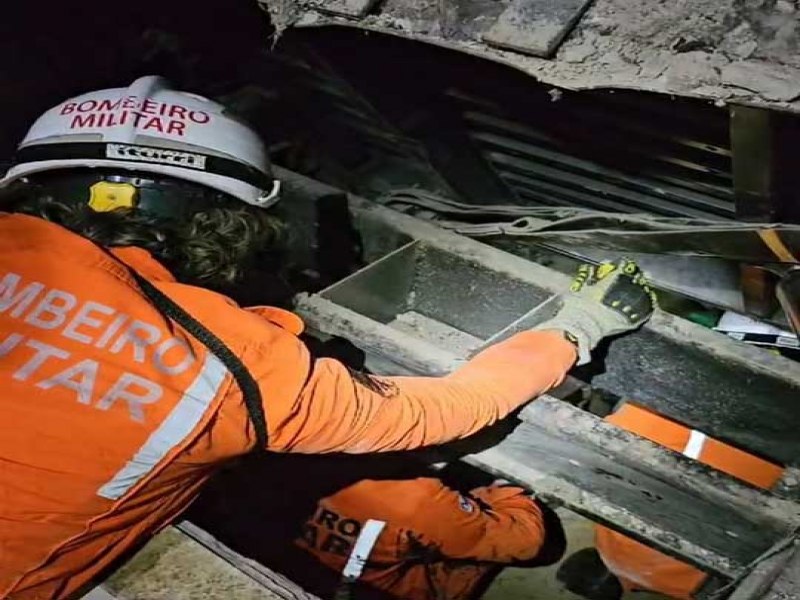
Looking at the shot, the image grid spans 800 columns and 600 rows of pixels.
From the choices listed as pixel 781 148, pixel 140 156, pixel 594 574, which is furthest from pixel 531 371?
pixel 594 574

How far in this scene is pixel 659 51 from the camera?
193 centimetres

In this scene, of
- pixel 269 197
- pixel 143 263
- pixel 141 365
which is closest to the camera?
pixel 141 365

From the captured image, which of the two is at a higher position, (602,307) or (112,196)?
(602,307)

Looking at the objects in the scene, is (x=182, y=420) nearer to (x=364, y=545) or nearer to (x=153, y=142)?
(x=153, y=142)

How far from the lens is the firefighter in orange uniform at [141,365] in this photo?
1.83 m

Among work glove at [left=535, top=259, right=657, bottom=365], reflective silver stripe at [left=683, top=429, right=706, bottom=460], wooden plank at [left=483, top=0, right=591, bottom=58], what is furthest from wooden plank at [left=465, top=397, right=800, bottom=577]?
wooden plank at [left=483, top=0, right=591, bottom=58]

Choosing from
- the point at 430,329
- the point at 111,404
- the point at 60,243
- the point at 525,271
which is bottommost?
the point at 111,404

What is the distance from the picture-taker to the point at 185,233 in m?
2.32

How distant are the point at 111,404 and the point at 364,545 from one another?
4.24 feet

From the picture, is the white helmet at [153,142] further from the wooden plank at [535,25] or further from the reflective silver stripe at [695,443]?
the reflective silver stripe at [695,443]

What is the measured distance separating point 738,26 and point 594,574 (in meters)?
2.65

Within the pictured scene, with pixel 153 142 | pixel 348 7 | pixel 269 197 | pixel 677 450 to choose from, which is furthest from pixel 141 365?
pixel 677 450

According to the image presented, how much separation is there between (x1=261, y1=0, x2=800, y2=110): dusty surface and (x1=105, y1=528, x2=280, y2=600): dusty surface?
1341 mm

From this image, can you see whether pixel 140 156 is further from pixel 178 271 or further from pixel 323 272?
pixel 323 272
